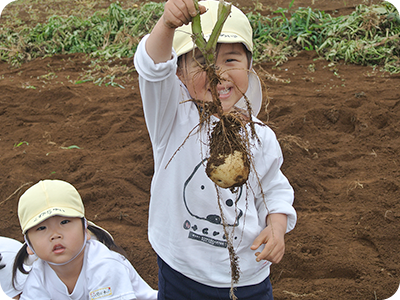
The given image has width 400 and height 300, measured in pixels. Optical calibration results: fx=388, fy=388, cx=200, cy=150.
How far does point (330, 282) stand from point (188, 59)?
5.32 ft

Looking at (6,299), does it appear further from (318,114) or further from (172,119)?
(318,114)

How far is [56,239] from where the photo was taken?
5.97 feet

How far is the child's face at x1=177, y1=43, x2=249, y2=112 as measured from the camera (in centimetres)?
152

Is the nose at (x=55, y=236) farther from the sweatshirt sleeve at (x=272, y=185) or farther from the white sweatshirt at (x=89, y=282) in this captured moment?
the sweatshirt sleeve at (x=272, y=185)

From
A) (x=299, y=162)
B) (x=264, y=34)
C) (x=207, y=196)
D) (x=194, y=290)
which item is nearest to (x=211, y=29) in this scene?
(x=207, y=196)

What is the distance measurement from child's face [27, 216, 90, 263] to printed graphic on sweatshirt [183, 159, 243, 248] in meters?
0.60

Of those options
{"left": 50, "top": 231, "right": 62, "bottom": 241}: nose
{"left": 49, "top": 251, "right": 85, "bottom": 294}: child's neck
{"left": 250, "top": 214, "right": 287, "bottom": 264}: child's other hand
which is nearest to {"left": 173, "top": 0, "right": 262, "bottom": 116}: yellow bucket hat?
{"left": 250, "top": 214, "right": 287, "bottom": 264}: child's other hand

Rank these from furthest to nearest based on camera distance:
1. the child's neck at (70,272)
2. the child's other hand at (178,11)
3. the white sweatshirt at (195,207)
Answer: the child's neck at (70,272), the white sweatshirt at (195,207), the child's other hand at (178,11)

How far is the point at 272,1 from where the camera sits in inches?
297

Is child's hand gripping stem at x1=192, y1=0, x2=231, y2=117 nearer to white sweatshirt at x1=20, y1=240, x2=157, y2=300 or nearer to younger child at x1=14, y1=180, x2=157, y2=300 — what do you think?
younger child at x1=14, y1=180, x2=157, y2=300

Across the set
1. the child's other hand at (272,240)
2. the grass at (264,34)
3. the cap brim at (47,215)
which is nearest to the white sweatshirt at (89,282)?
the cap brim at (47,215)

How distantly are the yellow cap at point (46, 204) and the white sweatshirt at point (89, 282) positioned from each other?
0.24m

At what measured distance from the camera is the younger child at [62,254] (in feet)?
5.96

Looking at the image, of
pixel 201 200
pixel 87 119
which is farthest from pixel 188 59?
pixel 87 119
